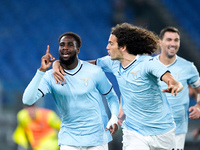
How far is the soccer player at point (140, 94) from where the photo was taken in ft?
14.5

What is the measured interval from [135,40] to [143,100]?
0.74m

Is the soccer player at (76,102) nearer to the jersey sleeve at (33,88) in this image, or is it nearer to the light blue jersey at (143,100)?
the jersey sleeve at (33,88)

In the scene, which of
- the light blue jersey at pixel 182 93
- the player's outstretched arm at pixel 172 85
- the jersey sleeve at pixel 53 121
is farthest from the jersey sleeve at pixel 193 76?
the jersey sleeve at pixel 53 121

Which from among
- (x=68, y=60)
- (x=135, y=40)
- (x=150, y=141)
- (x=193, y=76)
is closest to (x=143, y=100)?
(x=150, y=141)

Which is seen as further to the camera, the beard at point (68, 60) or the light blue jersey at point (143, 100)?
the beard at point (68, 60)

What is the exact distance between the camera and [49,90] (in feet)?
15.4

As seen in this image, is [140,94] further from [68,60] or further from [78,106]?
[68,60]

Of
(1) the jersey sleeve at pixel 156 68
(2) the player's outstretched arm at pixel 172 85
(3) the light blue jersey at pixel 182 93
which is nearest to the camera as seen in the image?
(2) the player's outstretched arm at pixel 172 85

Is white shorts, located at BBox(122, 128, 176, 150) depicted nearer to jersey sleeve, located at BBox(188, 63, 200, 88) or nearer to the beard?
the beard

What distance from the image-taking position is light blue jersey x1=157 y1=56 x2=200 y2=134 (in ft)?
18.2

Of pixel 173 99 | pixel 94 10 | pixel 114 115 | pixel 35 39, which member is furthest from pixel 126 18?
pixel 114 115

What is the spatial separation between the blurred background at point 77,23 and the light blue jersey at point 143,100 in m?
6.68

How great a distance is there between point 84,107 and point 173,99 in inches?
57.8

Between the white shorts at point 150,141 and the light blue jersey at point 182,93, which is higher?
the light blue jersey at point 182,93
